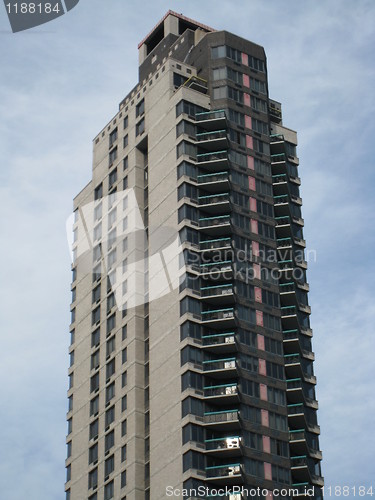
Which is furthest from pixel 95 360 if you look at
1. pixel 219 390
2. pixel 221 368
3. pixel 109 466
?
pixel 219 390

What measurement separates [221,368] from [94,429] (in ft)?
80.8

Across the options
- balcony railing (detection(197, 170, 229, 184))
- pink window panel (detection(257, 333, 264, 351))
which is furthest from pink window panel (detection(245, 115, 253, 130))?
pink window panel (detection(257, 333, 264, 351))

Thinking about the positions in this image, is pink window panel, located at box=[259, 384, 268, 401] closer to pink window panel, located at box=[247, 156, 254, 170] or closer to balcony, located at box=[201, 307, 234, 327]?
balcony, located at box=[201, 307, 234, 327]

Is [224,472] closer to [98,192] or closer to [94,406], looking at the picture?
[94,406]

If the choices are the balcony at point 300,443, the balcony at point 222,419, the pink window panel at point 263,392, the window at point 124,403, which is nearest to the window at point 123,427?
the window at point 124,403

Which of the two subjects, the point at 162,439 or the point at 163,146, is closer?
the point at 162,439

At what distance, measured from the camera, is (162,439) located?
142 metres

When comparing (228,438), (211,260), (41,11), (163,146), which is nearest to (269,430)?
(228,438)

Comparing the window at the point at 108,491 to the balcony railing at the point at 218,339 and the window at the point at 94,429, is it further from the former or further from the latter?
the balcony railing at the point at 218,339

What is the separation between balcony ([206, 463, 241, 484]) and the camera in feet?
446

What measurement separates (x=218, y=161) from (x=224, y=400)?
3512 centimetres

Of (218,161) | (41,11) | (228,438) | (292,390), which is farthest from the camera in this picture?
(218,161)

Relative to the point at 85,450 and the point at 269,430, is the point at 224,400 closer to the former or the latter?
the point at 269,430

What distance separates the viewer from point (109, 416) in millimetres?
155250
